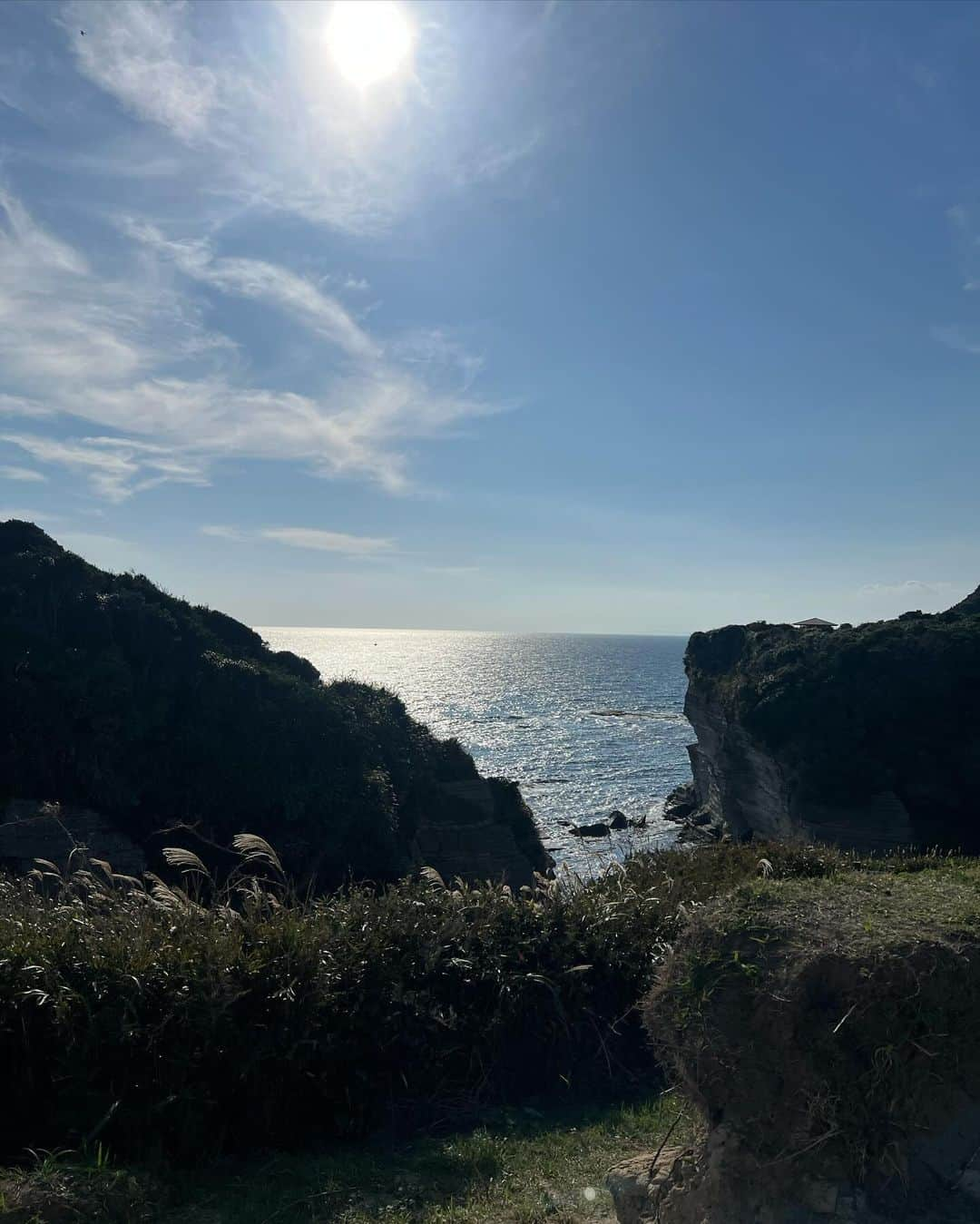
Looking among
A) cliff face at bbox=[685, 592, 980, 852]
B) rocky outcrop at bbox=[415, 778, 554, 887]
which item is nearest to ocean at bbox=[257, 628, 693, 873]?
rocky outcrop at bbox=[415, 778, 554, 887]

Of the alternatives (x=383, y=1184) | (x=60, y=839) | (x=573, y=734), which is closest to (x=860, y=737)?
(x=60, y=839)

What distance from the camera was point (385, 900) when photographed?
6.64 metres

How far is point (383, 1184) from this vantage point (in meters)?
4.66

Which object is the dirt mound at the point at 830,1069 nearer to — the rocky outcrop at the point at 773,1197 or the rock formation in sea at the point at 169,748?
the rocky outcrop at the point at 773,1197

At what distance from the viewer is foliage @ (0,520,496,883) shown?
20.8 meters

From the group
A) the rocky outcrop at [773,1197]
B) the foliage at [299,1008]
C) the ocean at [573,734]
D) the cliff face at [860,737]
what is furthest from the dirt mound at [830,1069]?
the cliff face at [860,737]

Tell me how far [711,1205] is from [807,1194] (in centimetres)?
41

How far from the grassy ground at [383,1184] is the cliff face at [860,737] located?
98.7 feet

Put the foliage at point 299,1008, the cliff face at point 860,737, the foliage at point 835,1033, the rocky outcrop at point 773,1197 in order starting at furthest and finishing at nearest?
the cliff face at point 860,737
the foliage at point 299,1008
the foliage at point 835,1033
the rocky outcrop at point 773,1197

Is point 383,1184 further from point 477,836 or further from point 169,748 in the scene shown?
point 477,836

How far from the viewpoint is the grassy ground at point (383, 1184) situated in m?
4.01

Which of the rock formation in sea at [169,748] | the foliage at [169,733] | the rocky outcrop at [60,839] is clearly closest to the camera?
the rocky outcrop at [60,839]

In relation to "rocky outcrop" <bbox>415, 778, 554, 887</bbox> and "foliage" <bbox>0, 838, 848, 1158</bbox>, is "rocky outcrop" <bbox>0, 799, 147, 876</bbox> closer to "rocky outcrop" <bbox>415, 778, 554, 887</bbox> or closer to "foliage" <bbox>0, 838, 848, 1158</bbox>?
"rocky outcrop" <bbox>415, 778, 554, 887</bbox>

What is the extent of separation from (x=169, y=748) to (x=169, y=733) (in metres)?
0.51
